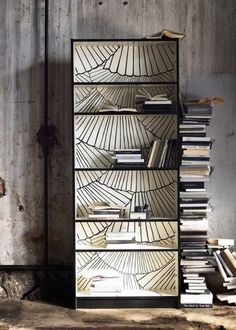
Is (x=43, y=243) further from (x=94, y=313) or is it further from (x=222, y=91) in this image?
(x=222, y=91)

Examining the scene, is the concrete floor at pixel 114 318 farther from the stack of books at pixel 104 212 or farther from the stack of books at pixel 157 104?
the stack of books at pixel 157 104

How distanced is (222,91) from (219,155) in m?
0.57

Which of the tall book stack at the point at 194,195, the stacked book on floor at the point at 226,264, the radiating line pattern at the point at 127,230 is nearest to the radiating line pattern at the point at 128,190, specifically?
the radiating line pattern at the point at 127,230

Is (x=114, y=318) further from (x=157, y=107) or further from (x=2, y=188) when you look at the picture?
(x=157, y=107)

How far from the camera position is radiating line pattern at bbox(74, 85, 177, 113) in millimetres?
4383

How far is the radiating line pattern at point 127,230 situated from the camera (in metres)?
4.30

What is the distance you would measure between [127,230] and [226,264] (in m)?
0.87

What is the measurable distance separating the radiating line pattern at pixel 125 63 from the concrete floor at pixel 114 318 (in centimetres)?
194

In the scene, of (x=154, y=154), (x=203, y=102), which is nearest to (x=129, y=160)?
(x=154, y=154)

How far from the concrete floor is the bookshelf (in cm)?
25

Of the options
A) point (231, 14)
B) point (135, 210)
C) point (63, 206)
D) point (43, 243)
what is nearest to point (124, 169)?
point (135, 210)

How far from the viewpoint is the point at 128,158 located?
13.5 ft

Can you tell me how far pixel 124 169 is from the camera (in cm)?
407

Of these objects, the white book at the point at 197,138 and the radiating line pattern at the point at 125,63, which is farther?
the radiating line pattern at the point at 125,63
